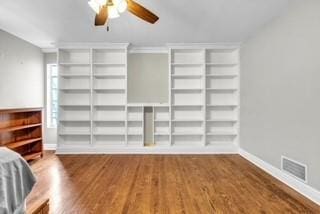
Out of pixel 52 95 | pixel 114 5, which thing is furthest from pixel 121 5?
pixel 52 95

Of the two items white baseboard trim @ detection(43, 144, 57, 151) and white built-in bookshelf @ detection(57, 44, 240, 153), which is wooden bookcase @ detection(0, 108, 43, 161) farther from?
white baseboard trim @ detection(43, 144, 57, 151)

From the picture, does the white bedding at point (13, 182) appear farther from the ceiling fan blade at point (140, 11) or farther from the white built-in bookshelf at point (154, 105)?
the white built-in bookshelf at point (154, 105)

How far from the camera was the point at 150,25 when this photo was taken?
4180mm

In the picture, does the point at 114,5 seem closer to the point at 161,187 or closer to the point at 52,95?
the point at 161,187

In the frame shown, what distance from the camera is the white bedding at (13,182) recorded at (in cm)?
156

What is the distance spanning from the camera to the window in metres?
6.03

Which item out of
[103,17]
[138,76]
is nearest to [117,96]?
[138,76]

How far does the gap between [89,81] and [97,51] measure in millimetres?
717

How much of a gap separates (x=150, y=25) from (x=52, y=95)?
334 cm

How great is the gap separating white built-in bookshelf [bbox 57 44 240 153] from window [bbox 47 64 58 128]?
656 mm

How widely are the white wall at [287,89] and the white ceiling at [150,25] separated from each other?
15.0 inches

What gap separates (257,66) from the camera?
14.6 ft

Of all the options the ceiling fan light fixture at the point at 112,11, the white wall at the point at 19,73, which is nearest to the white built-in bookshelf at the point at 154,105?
the white wall at the point at 19,73

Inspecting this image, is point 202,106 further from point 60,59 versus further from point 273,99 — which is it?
point 60,59
